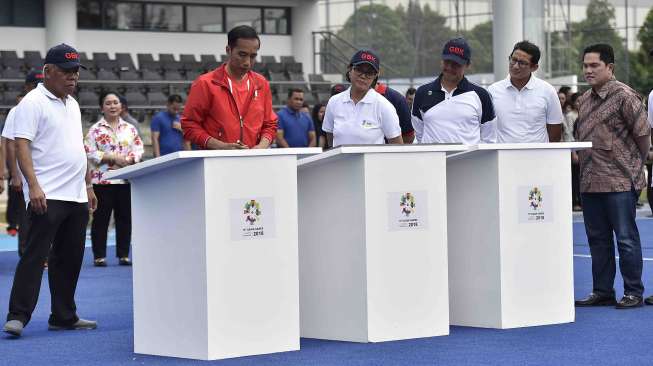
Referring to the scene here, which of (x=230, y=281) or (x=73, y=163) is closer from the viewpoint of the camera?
(x=230, y=281)

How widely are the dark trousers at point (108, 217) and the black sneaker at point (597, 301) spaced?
5654 millimetres

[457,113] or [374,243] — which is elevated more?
[457,113]

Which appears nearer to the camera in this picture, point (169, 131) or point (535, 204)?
point (535, 204)

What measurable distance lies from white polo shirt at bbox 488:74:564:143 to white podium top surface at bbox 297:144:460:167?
4.17ft

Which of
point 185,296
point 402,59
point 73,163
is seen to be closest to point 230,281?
point 185,296

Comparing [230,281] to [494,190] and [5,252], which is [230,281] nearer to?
[494,190]

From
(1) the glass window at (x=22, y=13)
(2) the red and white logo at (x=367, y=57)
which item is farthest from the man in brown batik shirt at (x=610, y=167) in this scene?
(1) the glass window at (x=22, y=13)

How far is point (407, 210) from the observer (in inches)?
280

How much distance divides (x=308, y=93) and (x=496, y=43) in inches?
379

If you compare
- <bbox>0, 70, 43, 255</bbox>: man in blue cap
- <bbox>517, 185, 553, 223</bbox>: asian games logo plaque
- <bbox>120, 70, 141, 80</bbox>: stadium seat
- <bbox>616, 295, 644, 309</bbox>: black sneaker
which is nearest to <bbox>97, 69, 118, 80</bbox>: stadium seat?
<bbox>120, 70, 141, 80</bbox>: stadium seat

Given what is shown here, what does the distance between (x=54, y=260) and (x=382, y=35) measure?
122 ft

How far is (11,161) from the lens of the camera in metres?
9.02

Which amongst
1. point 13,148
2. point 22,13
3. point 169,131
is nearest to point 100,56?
point 22,13

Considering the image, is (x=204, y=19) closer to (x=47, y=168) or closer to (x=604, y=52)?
(x=604, y=52)
